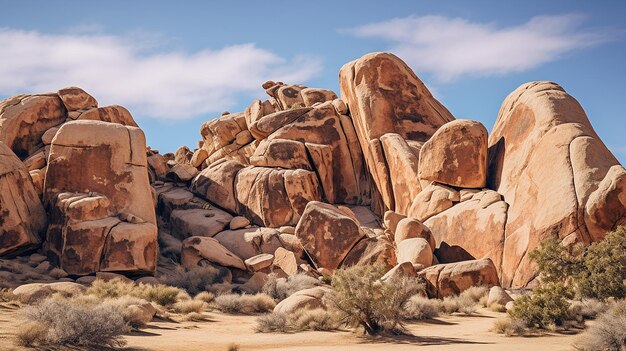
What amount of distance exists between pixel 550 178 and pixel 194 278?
14006mm

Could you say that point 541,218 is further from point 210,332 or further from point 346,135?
point 346,135

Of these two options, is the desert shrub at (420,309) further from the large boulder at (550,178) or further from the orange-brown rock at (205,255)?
the orange-brown rock at (205,255)

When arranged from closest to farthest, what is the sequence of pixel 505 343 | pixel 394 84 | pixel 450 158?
pixel 505 343 < pixel 450 158 < pixel 394 84

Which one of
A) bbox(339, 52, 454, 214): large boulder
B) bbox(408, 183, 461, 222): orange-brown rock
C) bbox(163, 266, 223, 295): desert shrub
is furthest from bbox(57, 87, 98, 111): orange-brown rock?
bbox(408, 183, 461, 222): orange-brown rock

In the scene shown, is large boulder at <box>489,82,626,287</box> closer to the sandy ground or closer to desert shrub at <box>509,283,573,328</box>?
the sandy ground

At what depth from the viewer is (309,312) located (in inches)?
664

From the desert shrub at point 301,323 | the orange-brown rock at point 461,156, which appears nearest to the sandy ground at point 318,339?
the desert shrub at point 301,323

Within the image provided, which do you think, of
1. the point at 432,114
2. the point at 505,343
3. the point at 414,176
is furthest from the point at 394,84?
the point at 505,343

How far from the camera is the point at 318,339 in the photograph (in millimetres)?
14844

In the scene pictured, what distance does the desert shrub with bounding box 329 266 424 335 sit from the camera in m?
15.6

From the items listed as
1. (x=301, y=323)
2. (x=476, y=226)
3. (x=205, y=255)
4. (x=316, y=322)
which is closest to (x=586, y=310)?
(x=316, y=322)

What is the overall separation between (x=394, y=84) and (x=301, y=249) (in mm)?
11167

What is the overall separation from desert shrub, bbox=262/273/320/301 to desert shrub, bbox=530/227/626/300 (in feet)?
28.4

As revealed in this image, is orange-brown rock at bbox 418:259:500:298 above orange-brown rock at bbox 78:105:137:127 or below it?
below
